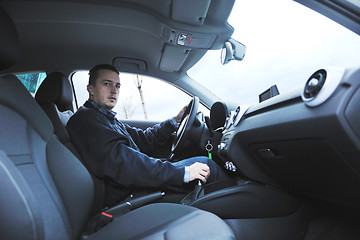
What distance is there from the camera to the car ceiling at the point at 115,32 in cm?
148

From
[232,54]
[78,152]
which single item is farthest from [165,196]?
[232,54]

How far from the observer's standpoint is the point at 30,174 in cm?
78

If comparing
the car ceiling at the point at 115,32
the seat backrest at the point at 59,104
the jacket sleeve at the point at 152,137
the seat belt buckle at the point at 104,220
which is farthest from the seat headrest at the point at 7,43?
the jacket sleeve at the point at 152,137

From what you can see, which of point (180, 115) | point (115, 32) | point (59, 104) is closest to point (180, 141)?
point (180, 115)

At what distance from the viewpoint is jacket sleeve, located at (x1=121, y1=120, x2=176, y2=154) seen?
79.3 inches

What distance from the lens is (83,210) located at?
0.98 m

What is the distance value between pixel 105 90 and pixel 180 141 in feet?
2.28

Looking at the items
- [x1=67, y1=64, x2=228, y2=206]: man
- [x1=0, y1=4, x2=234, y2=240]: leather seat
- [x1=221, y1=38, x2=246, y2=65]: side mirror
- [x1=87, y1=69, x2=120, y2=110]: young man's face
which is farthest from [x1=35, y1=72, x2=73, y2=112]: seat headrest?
[x1=221, y1=38, x2=246, y2=65]: side mirror

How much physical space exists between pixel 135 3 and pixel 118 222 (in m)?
1.29

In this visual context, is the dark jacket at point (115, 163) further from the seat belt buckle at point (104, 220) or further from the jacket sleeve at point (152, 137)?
the jacket sleeve at point (152, 137)

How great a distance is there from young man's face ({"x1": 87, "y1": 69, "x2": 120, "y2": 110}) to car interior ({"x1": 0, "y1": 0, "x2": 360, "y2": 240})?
0.22 metres

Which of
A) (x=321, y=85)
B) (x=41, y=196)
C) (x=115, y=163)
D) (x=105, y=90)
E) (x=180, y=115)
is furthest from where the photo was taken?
(x=180, y=115)

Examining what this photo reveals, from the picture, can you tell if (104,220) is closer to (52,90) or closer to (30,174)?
(30,174)

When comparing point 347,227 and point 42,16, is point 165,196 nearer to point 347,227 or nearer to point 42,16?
point 347,227
